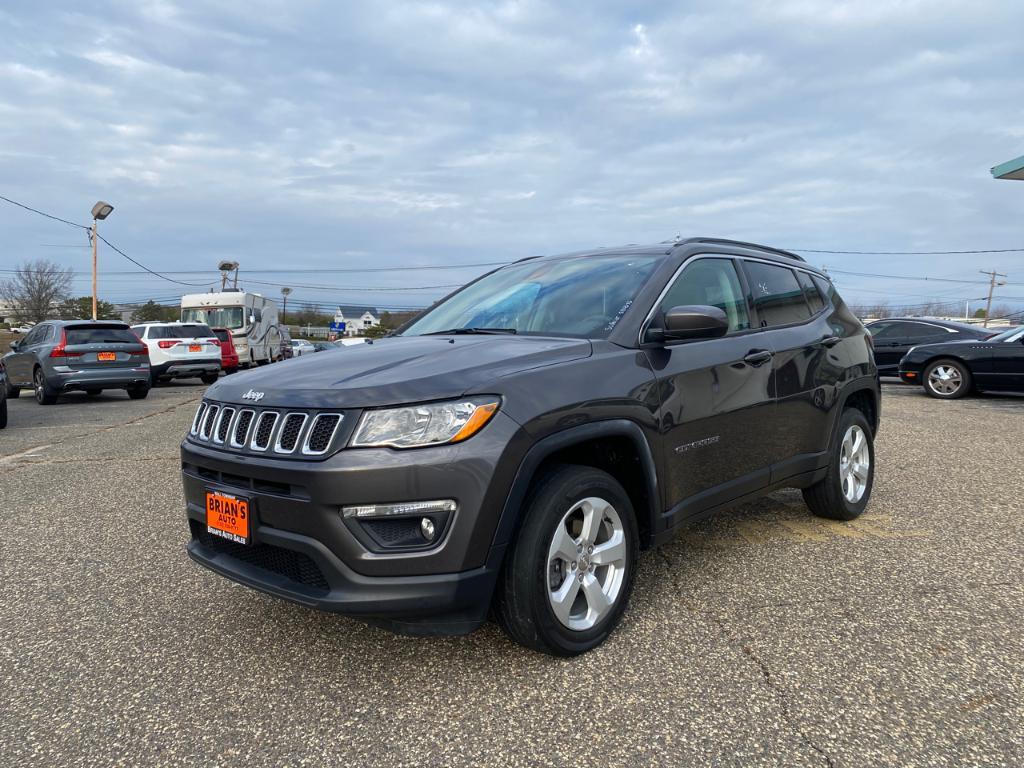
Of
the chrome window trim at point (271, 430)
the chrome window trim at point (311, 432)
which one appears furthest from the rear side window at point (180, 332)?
the chrome window trim at point (311, 432)

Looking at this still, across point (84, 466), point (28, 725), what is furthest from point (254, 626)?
point (84, 466)

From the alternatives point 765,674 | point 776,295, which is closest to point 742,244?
point 776,295

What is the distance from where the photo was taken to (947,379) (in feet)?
39.5

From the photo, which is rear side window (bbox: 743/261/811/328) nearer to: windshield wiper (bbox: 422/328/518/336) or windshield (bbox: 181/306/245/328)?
windshield wiper (bbox: 422/328/518/336)

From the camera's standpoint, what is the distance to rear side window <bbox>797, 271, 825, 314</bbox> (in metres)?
4.52

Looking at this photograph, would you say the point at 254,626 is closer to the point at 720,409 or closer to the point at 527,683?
the point at 527,683

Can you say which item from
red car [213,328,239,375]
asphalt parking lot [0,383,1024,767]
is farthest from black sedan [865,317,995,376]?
red car [213,328,239,375]

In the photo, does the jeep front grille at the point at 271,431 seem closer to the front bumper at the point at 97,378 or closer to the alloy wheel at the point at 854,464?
the alloy wheel at the point at 854,464

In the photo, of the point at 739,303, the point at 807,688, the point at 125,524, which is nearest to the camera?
the point at 807,688

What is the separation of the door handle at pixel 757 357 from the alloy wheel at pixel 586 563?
1.24 meters

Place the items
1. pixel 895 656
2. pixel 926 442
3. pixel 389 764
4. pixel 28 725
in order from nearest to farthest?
pixel 389 764 → pixel 28 725 → pixel 895 656 → pixel 926 442

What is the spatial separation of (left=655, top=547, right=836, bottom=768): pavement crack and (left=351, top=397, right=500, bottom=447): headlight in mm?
1352

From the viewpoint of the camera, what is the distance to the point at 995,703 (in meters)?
2.46

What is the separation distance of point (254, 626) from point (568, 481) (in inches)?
59.6
